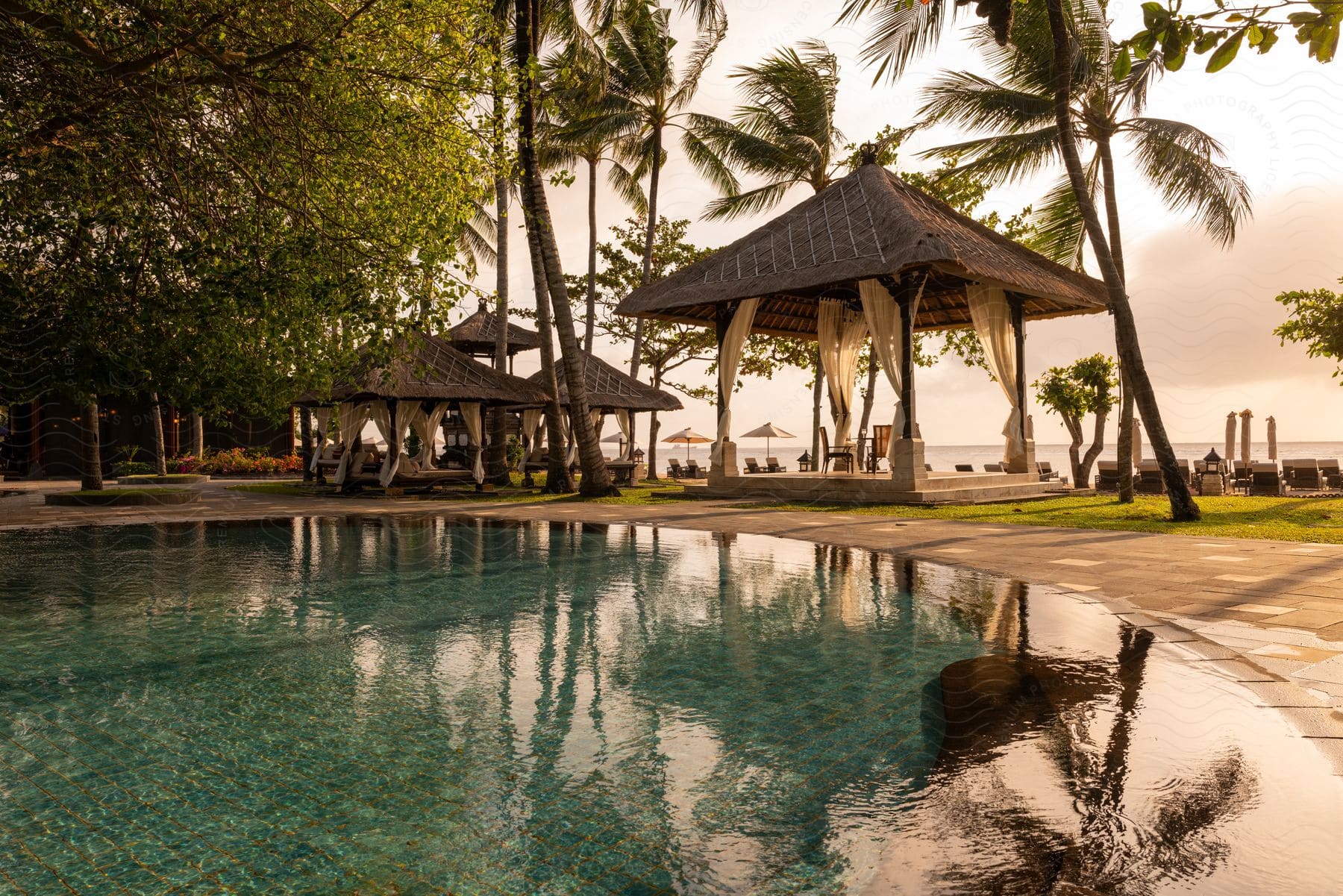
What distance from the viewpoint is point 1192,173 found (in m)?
15.1

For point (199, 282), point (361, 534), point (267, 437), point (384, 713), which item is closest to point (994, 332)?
point (361, 534)

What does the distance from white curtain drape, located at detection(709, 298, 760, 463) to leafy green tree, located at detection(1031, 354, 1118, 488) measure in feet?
33.4

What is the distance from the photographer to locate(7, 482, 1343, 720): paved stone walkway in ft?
15.0

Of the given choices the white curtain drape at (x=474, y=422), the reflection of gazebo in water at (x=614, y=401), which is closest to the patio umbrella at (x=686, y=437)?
the reflection of gazebo in water at (x=614, y=401)

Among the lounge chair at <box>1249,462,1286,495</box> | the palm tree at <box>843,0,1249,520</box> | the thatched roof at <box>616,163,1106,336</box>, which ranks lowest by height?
the lounge chair at <box>1249,462,1286,495</box>

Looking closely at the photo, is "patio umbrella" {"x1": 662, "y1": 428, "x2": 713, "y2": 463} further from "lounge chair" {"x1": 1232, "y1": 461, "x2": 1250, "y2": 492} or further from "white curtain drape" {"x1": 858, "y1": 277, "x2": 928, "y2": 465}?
"white curtain drape" {"x1": 858, "y1": 277, "x2": 928, "y2": 465}

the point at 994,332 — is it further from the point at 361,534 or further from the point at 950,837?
the point at 950,837

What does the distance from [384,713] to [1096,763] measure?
3.14 metres

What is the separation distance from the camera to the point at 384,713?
13.0ft

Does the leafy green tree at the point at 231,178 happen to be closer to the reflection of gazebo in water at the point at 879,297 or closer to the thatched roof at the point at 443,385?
the reflection of gazebo in water at the point at 879,297

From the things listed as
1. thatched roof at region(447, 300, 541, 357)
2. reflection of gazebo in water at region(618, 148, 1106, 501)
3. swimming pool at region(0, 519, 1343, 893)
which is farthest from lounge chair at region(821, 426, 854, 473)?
swimming pool at region(0, 519, 1343, 893)

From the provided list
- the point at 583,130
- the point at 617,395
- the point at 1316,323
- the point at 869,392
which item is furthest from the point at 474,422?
the point at 1316,323

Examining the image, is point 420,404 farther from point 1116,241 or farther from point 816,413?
point 1116,241

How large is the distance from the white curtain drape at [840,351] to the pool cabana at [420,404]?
6886 mm
